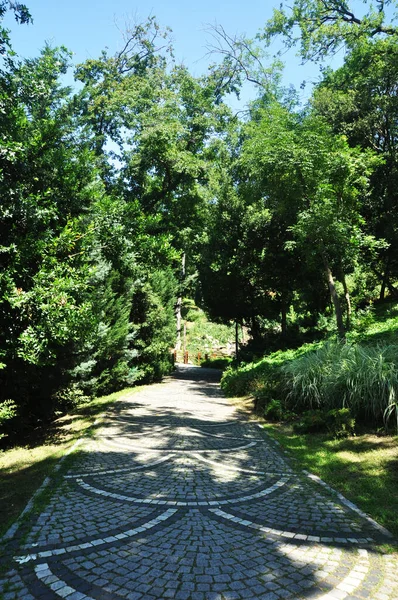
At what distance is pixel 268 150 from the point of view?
11.3 m

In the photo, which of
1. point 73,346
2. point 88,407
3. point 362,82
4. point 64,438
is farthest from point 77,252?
point 362,82

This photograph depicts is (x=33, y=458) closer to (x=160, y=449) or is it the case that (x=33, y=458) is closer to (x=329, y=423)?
(x=160, y=449)

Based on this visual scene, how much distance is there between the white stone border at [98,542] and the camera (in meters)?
3.06

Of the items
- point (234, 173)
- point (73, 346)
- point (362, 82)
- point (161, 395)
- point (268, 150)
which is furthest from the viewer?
point (234, 173)

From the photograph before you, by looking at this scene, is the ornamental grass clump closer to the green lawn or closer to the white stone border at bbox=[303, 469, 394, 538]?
the green lawn

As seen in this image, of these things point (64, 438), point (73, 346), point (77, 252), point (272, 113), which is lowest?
point (64, 438)

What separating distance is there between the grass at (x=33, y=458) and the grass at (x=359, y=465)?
3.77 m

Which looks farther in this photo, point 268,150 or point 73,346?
point 268,150

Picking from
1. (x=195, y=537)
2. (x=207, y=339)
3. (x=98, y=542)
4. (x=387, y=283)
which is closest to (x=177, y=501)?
(x=195, y=537)

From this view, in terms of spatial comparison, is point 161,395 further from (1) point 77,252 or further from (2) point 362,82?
(2) point 362,82

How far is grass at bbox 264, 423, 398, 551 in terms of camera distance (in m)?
4.04

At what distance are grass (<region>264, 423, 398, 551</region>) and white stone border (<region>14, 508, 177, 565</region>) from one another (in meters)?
2.20

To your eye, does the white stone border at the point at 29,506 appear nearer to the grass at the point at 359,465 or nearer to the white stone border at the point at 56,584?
the white stone border at the point at 56,584

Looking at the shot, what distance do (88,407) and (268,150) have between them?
30.9 feet
